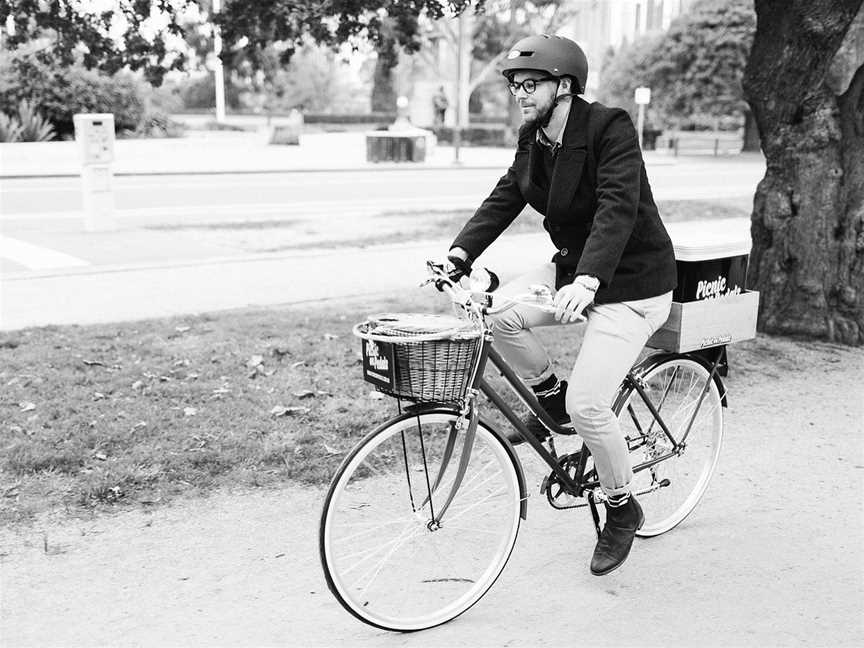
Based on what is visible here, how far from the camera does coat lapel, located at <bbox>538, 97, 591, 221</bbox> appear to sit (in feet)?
11.2

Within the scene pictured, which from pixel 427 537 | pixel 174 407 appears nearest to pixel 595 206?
pixel 427 537

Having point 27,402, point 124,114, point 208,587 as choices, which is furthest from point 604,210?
point 124,114

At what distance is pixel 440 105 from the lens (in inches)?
1810

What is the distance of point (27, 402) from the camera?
17.9ft

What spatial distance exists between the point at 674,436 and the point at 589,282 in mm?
1142

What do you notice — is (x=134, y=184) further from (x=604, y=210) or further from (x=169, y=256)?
(x=604, y=210)

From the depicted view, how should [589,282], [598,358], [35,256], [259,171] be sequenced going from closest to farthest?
[589,282] < [598,358] < [35,256] < [259,171]

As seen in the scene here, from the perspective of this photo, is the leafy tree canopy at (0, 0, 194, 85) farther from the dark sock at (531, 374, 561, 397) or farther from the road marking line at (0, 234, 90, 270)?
the dark sock at (531, 374, 561, 397)

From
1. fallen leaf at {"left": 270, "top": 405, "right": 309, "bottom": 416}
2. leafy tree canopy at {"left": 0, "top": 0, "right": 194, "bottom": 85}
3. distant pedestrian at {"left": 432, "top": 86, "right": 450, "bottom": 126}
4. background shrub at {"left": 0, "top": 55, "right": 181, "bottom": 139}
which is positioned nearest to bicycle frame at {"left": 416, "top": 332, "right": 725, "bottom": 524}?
fallen leaf at {"left": 270, "top": 405, "right": 309, "bottom": 416}

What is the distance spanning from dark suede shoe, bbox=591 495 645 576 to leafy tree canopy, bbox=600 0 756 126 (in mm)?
37089

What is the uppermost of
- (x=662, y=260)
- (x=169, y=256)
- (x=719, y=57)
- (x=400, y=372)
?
(x=719, y=57)

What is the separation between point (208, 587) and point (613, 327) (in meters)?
1.67

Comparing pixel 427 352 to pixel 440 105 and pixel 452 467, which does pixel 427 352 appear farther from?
pixel 440 105

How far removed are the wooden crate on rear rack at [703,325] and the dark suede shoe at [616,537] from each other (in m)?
0.69
